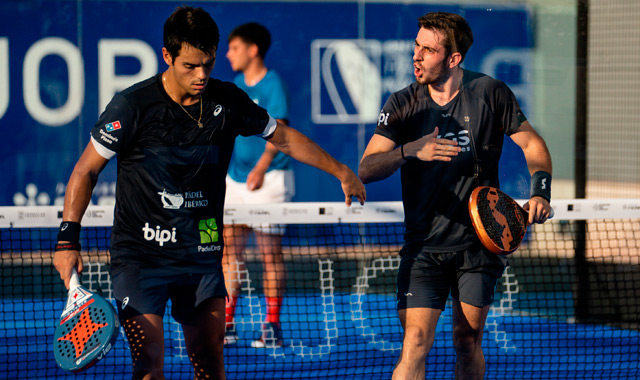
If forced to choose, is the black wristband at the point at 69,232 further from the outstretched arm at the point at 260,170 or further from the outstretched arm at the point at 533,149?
the outstretched arm at the point at 260,170

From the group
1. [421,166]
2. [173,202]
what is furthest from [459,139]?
[173,202]

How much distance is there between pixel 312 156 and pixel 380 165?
0.36 m

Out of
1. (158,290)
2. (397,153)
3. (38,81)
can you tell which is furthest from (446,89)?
(38,81)

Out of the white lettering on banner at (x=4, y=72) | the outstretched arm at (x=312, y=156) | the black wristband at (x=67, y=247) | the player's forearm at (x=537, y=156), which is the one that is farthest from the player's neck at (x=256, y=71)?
the black wristband at (x=67, y=247)

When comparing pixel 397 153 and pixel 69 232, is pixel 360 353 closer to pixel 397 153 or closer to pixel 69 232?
pixel 397 153

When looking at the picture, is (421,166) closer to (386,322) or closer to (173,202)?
(173,202)

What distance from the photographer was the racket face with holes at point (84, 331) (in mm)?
3623

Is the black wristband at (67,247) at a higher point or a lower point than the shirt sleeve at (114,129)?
lower

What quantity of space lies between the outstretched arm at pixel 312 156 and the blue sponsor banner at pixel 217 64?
4.26 m

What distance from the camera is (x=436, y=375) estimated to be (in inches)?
236

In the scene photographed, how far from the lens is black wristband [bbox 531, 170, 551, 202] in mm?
4379

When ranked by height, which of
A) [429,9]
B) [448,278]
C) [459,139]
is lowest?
[448,278]

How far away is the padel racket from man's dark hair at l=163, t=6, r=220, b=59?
1.12 m

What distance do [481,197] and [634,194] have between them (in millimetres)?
6658
